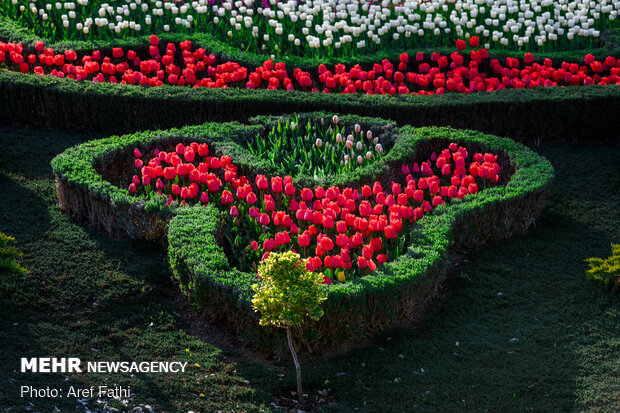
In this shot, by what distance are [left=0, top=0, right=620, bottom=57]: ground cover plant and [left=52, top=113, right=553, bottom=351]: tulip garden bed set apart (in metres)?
Result: 3.89

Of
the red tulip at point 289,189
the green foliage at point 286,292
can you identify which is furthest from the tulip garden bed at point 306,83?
the green foliage at point 286,292

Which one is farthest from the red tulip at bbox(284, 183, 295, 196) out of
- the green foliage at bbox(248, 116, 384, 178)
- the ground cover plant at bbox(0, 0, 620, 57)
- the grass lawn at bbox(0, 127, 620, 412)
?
the ground cover plant at bbox(0, 0, 620, 57)

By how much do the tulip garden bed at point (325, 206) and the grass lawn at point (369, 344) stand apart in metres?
0.29

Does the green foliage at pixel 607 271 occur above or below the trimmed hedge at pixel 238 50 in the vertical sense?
below

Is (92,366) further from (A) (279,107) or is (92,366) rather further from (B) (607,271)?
(A) (279,107)

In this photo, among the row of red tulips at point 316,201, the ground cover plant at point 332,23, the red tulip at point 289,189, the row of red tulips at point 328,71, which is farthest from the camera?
the ground cover plant at point 332,23

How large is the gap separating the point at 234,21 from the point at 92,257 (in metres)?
7.52

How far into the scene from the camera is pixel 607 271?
349 inches

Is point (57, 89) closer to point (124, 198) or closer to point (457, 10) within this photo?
point (124, 198)

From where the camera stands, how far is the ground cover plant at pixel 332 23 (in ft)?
50.5

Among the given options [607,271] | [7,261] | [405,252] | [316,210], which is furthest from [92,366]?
[607,271]

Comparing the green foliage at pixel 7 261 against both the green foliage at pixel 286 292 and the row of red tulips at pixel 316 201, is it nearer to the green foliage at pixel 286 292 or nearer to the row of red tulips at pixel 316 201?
the row of red tulips at pixel 316 201

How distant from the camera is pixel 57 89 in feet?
41.9

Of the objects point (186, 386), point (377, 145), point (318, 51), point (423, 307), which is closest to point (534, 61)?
point (318, 51)
